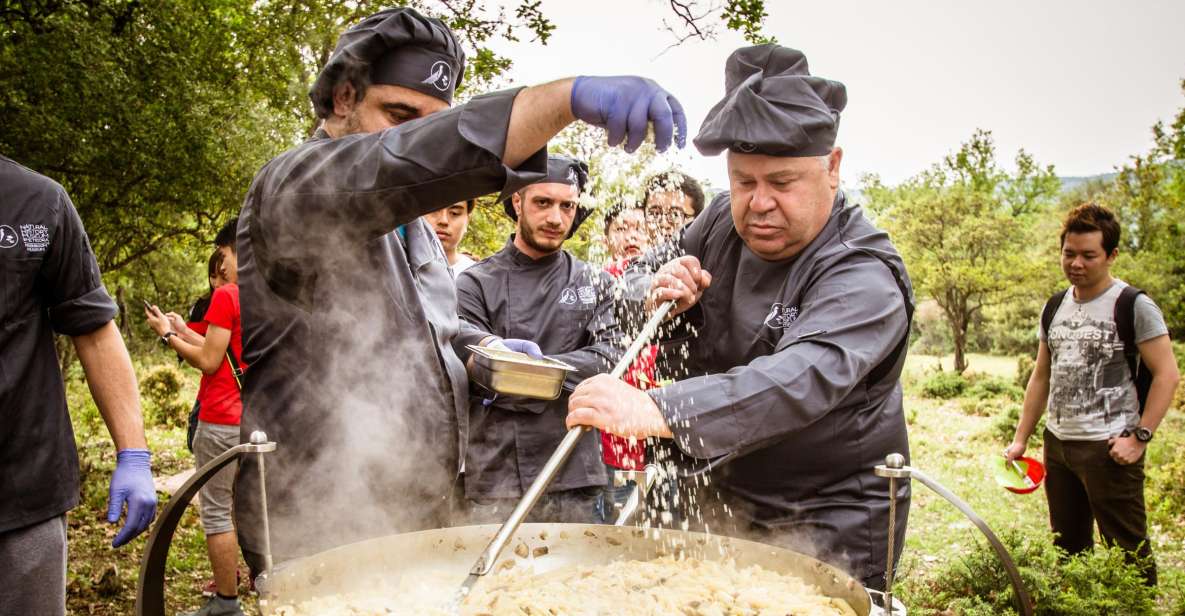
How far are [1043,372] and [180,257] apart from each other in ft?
57.7

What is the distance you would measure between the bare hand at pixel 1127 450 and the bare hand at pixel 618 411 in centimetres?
390

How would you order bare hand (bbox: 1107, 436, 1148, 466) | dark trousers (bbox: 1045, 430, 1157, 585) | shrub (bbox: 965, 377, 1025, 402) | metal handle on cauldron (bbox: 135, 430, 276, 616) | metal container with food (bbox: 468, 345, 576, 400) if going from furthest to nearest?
1. shrub (bbox: 965, 377, 1025, 402)
2. dark trousers (bbox: 1045, 430, 1157, 585)
3. bare hand (bbox: 1107, 436, 1148, 466)
4. metal container with food (bbox: 468, 345, 576, 400)
5. metal handle on cauldron (bbox: 135, 430, 276, 616)

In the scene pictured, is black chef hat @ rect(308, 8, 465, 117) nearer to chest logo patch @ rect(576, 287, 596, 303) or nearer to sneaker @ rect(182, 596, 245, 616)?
chest logo patch @ rect(576, 287, 596, 303)

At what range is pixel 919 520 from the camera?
319 inches

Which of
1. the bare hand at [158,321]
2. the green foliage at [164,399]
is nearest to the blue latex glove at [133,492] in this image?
the bare hand at [158,321]

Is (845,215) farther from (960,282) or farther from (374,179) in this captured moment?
(960,282)

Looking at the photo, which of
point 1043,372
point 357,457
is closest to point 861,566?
point 357,457

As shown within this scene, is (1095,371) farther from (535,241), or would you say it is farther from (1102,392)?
(535,241)

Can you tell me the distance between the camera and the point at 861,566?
2047 millimetres

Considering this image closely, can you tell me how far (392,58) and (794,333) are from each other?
4.22ft

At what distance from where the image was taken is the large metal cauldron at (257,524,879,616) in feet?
5.09

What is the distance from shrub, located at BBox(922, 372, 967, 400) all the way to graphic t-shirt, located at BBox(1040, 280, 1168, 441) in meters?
15.4

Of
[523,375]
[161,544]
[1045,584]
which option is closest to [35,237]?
[161,544]

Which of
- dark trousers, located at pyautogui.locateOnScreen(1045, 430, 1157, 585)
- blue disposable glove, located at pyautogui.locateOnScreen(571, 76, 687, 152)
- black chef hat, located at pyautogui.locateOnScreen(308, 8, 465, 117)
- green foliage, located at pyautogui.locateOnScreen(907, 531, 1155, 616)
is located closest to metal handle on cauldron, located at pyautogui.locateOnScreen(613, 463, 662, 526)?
blue disposable glove, located at pyautogui.locateOnScreen(571, 76, 687, 152)
